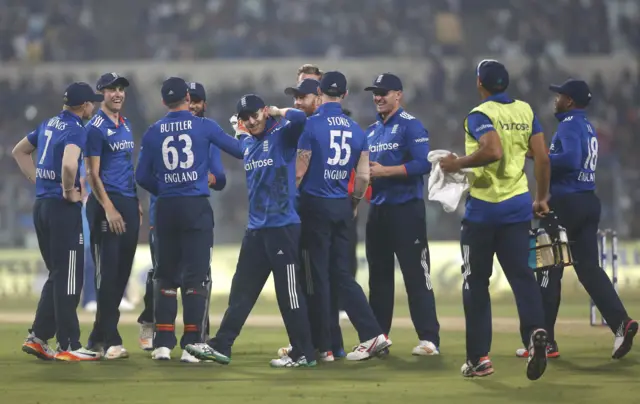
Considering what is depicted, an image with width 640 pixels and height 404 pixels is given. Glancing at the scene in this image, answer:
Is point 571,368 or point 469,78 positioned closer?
point 571,368

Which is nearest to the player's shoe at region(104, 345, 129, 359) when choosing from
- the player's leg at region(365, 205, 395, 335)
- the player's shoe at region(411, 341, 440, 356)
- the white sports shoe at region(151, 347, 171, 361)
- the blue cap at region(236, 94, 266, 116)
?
the white sports shoe at region(151, 347, 171, 361)

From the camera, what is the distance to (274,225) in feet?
29.0

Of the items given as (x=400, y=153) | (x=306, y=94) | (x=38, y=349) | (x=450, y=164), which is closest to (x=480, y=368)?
(x=450, y=164)

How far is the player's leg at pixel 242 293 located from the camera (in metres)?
8.98

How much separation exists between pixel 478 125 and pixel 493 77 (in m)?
0.37

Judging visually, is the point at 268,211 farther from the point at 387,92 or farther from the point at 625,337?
the point at 625,337

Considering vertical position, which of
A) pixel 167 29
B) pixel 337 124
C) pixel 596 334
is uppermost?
pixel 167 29

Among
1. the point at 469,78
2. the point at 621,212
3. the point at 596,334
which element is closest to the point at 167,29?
the point at 469,78

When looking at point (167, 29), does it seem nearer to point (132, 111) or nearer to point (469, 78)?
point (132, 111)

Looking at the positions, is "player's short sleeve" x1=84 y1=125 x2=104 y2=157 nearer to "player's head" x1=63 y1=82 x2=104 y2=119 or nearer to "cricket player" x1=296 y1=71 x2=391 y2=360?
"player's head" x1=63 y1=82 x2=104 y2=119

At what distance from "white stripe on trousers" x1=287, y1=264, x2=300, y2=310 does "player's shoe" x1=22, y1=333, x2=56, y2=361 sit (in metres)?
2.11

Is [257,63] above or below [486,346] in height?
above

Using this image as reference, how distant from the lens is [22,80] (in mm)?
23828

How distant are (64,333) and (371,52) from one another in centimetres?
1557
